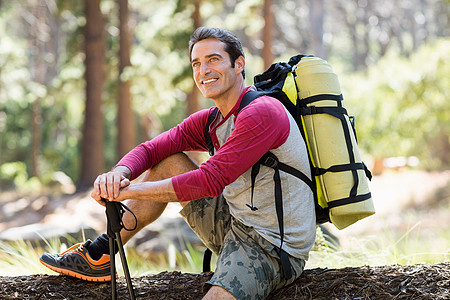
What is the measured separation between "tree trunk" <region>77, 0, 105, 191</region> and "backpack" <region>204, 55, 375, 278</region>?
11.9 meters

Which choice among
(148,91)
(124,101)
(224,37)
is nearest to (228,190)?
(224,37)

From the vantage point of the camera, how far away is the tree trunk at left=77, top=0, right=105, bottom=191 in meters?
14.4

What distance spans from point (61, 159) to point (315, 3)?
12724 mm

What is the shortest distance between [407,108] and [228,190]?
12.7 m

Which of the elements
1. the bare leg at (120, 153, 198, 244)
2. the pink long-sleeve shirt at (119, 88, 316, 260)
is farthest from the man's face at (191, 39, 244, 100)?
the bare leg at (120, 153, 198, 244)

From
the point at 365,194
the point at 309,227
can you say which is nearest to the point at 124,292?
the point at 309,227

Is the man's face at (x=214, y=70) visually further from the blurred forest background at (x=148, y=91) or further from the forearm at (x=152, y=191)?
the blurred forest background at (x=148, y=91)

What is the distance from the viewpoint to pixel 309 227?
3.15m

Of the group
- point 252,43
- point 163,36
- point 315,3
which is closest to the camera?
point 163,36

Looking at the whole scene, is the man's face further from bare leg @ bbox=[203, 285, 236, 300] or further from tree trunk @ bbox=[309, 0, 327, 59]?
tree trunk @ bbox=[309, 0, 327, 59]

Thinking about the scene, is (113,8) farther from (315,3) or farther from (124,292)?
Result: (124,292)

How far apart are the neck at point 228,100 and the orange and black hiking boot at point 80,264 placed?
1.17 metres

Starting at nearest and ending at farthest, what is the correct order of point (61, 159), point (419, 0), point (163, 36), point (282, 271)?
point (282, 271), point (163, 36), point (61, 159), point (419, 0)

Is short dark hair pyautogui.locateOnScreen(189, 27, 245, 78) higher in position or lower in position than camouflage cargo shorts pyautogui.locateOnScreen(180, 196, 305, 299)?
higher
